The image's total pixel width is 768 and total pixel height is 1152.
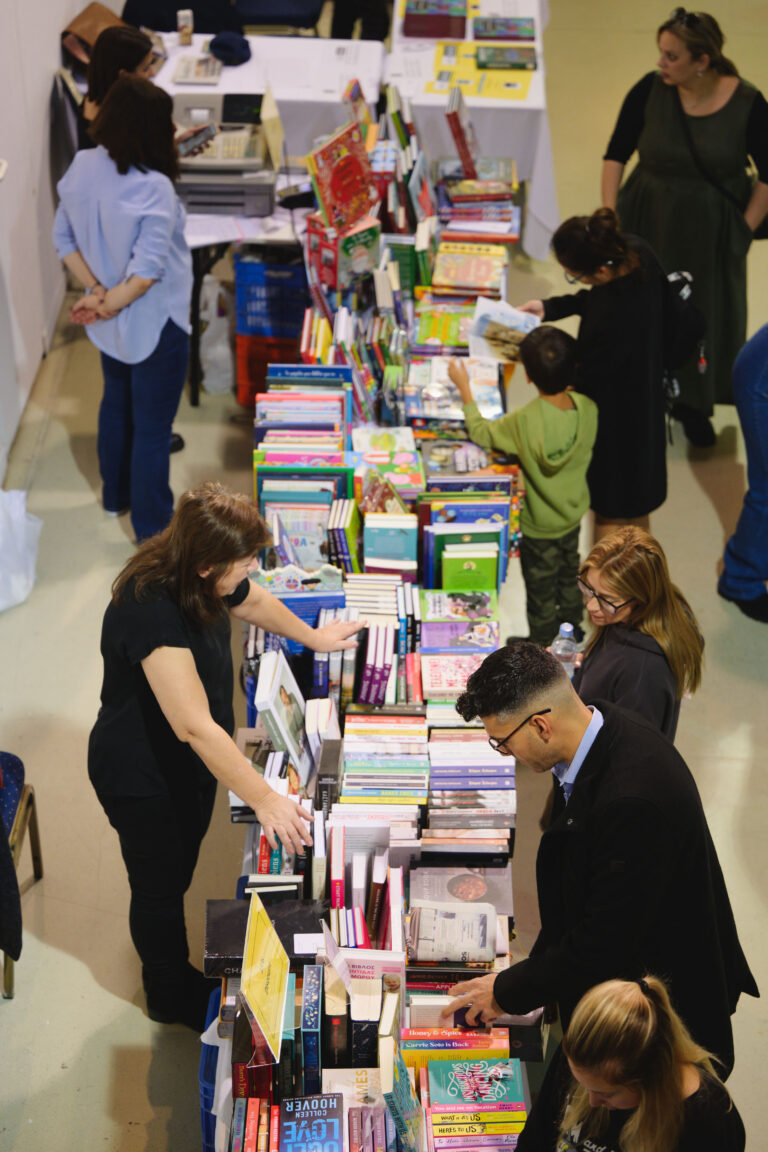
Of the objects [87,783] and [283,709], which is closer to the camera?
[283,709]

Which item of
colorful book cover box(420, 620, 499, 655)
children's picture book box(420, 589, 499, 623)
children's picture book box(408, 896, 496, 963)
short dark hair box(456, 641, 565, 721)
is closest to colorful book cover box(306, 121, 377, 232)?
children's picture book box(420, 589, 499, 623)

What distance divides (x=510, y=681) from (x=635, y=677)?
75cm

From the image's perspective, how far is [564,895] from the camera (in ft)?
8.32

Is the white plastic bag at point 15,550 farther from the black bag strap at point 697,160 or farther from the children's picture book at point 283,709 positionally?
the black bag strap at point 697,160

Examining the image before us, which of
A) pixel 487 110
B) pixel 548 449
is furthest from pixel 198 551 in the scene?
pixel 487 110

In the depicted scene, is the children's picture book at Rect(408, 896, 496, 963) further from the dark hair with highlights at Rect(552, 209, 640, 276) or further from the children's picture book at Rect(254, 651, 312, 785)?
the dark hair with highlights at Rect(552, 209, 640, 276)

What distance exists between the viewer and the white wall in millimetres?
5770

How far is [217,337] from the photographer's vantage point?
21.2 ft

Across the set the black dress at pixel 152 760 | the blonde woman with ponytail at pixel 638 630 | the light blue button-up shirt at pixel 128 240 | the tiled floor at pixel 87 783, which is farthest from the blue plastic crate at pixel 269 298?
the blonde woman with ponytail at pixel 638 630

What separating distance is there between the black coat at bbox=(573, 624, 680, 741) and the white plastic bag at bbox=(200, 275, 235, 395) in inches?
157

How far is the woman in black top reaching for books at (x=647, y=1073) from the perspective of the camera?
1986mm

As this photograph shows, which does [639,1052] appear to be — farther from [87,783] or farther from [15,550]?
[15,550]

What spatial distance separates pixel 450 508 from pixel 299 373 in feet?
2.83

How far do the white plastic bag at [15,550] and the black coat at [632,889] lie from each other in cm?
332
